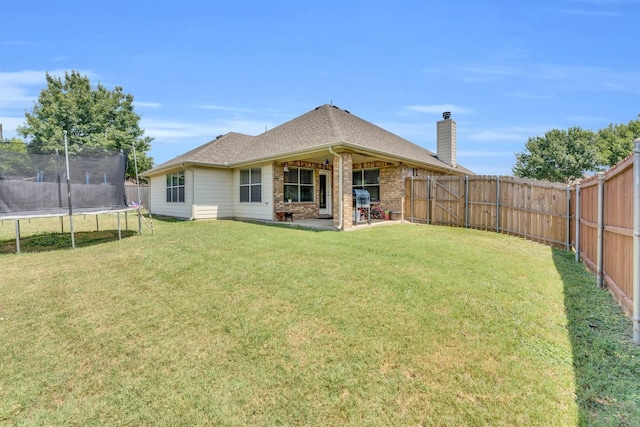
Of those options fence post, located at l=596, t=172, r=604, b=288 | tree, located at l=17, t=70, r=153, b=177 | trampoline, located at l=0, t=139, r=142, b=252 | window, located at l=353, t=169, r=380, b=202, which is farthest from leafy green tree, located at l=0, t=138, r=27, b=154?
tree, located at l=17, t=70, r=153, b=177

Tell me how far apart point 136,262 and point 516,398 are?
5835 mm

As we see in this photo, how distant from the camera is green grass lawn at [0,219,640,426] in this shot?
2.03 meters

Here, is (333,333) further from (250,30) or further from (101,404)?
(250,30)

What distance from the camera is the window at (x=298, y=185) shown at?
12.1 m

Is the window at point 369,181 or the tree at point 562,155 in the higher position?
the tree at point 562,155

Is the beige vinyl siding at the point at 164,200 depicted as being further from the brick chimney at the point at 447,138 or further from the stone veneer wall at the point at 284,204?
the brick chimney at the point at 447,138

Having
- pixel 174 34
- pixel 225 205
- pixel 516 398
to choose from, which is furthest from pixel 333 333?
pixel 225 205

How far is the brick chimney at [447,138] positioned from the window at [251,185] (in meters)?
9.92

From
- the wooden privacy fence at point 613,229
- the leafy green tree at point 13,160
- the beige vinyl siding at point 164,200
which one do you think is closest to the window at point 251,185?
the beige vinyl siding at point 164,200

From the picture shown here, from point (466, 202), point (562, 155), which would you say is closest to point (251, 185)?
point (466, 202)

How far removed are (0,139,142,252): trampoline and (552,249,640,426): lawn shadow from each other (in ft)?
29.6

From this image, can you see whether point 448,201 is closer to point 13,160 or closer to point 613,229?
point 613,229

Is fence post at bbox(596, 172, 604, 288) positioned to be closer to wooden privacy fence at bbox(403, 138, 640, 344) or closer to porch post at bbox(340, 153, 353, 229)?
wooden privacy fence at bbox(403, 138, 640, 344)

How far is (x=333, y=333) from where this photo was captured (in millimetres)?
2908
